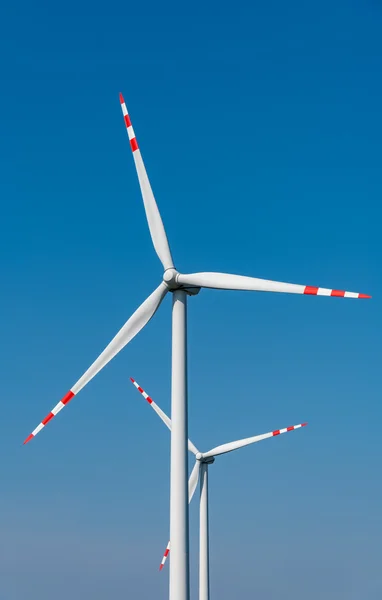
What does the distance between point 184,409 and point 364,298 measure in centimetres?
748

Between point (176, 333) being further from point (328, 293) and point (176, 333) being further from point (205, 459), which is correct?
point (205, 459)

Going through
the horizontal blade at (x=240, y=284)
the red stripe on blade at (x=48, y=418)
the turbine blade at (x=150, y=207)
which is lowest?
the red stripe on blade at (x=48, y=418)

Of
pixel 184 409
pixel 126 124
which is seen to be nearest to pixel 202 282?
pixel 184 409

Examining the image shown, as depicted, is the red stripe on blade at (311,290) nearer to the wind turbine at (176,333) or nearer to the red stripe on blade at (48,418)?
the wind turbine at (176,333)

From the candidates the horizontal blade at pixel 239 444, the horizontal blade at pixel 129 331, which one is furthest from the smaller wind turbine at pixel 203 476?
the horizontal blade at pixel 129 331

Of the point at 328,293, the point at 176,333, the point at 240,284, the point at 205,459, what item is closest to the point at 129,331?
the point at 176,333

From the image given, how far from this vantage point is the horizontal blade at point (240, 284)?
25602 mm

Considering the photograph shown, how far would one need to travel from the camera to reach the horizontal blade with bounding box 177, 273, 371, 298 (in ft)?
84.0

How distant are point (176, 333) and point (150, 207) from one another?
222 inches

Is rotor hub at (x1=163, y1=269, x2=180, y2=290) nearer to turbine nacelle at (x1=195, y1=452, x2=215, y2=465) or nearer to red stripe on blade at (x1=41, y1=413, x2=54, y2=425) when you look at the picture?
red stripe on blade at (x1=41, y1=413, x2=54, y2=425)

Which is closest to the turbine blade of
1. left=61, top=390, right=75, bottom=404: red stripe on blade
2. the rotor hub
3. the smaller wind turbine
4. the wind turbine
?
the wind turbine

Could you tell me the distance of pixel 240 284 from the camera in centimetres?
2816

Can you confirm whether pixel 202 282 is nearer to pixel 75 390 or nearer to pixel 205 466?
pixel 75 390

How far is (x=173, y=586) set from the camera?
25875 mm
